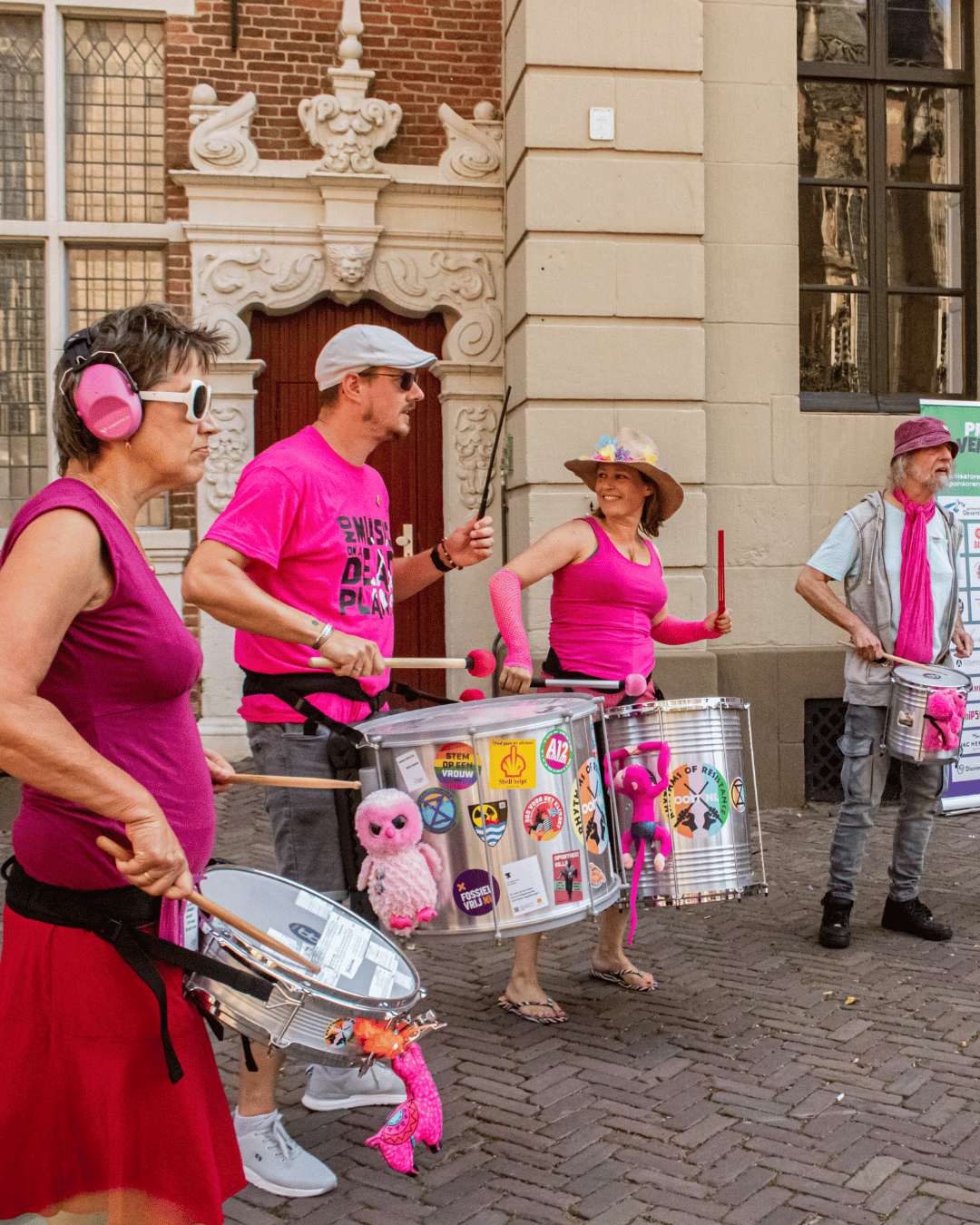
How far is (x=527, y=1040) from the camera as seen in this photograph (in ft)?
12.4

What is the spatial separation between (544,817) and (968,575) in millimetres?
4397

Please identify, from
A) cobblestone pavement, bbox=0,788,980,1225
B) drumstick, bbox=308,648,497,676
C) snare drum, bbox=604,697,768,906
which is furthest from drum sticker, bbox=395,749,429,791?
cobblestone pavement, bbox=0,788,980,1225

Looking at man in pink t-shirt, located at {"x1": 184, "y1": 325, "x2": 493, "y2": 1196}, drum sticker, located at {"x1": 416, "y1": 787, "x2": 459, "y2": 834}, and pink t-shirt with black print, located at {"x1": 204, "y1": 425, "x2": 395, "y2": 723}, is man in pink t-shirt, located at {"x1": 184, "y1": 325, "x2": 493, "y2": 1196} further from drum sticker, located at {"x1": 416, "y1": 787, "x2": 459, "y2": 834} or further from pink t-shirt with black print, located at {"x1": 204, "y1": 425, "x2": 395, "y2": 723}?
drum sticker, located at {"x1": 416, "y1": 787, "x2": 459, "y2": 834}

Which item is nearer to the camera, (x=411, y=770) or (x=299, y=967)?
(x=299, y=967)

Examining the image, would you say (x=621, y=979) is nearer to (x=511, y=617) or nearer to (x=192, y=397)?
(x=511, y=617)

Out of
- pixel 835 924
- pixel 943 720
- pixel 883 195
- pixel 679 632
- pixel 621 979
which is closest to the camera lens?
pixel 621 979

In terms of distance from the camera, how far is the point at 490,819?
9.86 feet

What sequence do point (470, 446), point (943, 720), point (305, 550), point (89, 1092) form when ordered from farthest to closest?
point (470, 446)
point (943, 720)
point (305, 550)
point (89, 1092)

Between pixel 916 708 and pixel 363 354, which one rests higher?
pixel 363 354

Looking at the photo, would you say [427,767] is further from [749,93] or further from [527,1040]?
[749,93]

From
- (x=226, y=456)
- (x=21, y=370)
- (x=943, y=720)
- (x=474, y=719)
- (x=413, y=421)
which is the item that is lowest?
(x=943, y=720)

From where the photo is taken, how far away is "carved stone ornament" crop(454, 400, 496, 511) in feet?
26.7

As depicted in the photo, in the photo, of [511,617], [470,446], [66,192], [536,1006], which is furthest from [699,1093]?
[66,192]

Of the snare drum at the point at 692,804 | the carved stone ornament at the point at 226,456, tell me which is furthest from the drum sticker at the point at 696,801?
the carved stone ornament at the point at 226,456
